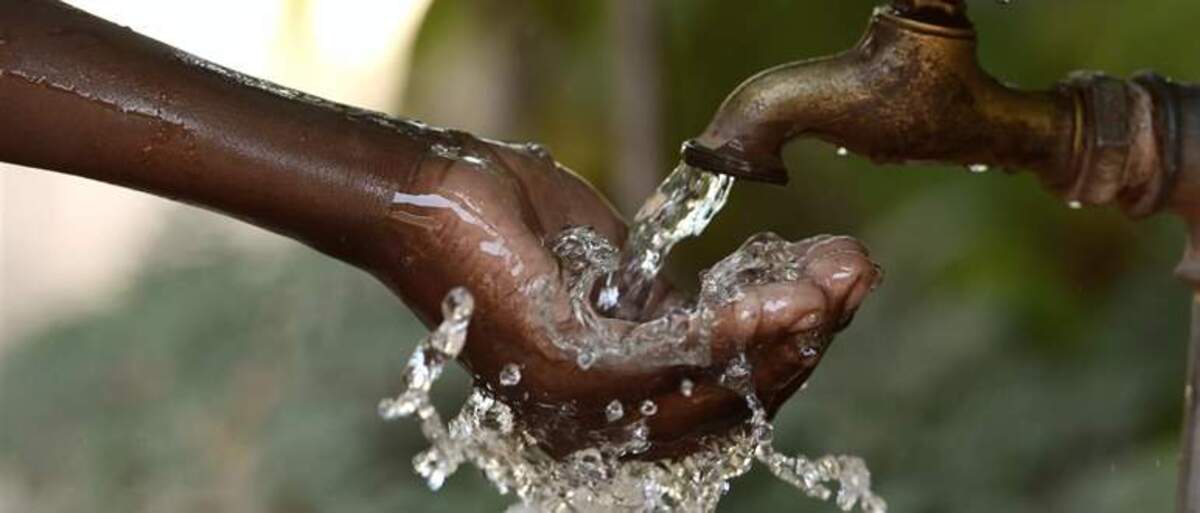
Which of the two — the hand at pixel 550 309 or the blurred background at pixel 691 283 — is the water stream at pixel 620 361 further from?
the blurred background at pixel 691 283

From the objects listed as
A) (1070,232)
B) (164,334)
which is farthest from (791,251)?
(164,334)

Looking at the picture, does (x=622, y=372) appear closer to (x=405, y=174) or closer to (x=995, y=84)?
(x=405, y=174)

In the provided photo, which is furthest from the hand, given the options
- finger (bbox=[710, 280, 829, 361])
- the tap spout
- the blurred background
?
the blurred background

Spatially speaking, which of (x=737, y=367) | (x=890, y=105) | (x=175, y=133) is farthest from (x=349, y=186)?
(x=890, y=105)

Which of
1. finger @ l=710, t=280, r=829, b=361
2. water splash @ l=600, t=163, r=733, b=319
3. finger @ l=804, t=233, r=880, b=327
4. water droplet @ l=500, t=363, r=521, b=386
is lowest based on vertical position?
water droplet @ l=500, t=363, r=521, b=386

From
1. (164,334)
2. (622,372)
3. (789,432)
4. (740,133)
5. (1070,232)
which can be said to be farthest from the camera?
(164,334)

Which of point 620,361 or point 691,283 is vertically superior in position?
point 620,361

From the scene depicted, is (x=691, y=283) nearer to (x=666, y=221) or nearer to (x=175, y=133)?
(x=666, y=221)

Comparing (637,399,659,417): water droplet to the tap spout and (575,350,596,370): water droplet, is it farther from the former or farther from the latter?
the tap spout
